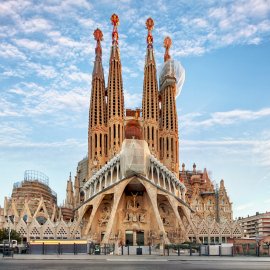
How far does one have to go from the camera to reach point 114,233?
84062 mm

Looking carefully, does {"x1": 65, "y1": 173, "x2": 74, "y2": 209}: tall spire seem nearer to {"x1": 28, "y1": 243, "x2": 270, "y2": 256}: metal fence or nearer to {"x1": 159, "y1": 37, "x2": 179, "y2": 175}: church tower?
{"x1": 159, "y1": 37, "x2": 179, "y2": 175}: church tower

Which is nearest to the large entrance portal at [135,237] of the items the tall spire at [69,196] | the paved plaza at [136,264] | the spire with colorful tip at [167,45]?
the tall spire at [69,196]

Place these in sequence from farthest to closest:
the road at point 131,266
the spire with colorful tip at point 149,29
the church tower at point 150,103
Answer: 1. the spire with colorful tip at point 149,29
2. the church tower at point 150,103
3. the road at point 131,266

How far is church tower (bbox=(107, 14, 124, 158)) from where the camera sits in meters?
111

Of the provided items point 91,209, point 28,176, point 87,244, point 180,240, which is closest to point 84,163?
point 28,176

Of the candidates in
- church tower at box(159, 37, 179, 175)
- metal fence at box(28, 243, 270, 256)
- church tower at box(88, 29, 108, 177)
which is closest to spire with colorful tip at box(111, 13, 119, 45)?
church tower at box(88, 29, 108, 177)

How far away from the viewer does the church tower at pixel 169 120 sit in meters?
114

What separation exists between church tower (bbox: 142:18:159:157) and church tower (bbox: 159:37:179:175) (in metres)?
2.37

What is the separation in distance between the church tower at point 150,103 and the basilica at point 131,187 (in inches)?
9.7

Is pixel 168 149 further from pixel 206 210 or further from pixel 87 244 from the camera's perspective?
pixel 87 244

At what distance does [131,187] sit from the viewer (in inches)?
3383

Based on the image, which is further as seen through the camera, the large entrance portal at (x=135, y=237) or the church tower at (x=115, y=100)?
the church tower at (x=115, y=100)

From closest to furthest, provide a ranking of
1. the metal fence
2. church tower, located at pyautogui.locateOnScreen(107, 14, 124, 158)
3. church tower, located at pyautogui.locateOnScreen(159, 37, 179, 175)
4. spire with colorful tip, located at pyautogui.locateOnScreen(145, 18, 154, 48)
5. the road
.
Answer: the road
the metal fence
church tower, located at pyautogui.locateOnScreen(107, 14, 124, 158)
church tower, located at pyautogui.locateOnScreen(159, 37, 179, 175)
spire with colorful tip, located at pyautogui.locateOnScreen(145, 18, 154, 48)

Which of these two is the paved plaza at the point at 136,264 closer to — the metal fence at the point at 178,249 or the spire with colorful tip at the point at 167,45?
the metal fence at the point at 178,249
